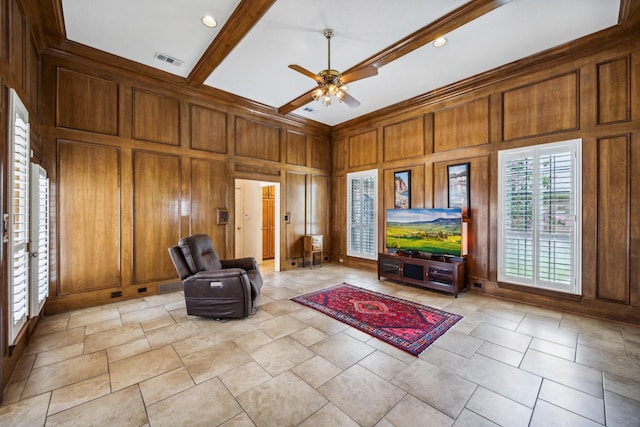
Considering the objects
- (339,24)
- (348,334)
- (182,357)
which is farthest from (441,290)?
(339,24)

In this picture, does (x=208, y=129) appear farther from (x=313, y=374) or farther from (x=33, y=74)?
(x=313, y=374)

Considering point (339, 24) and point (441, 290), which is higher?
point (339, 24)

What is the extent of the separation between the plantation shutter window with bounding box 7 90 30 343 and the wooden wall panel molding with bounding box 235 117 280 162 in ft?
10.4

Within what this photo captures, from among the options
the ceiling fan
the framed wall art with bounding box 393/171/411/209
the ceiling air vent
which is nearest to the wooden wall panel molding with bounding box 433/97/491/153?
the framed wall art with bounding box 393/171/411/209

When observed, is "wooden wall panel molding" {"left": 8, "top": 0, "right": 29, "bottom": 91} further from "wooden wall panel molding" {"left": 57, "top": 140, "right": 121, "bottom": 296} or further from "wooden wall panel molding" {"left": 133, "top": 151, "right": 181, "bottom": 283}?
"wooden wall panel molding" {"left": 133, "top": 151, "right": 181, "bottom": 283}

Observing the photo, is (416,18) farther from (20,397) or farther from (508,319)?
(20,397)

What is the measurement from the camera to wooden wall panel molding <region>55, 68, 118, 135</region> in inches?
145

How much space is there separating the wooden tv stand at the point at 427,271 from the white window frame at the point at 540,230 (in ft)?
2.17

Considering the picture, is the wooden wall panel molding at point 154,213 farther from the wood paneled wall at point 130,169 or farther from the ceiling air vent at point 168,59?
the ceiling air vent at point 168,59

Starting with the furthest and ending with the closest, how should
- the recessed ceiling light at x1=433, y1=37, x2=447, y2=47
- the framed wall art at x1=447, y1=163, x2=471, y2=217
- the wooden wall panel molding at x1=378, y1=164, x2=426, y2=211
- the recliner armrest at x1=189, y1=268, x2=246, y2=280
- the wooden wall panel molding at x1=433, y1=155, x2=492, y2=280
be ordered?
1. the wooden wall panel molding at x1=378, y1=164, x2=426, y2=211
2. the framed wall art at x1=447, y1=163, x2=471, y2=217
3. the wooden wall panel molding at x1=433, y1=155, x2=492, y2=280
4. the recessed ceiling light at x1=433, y1=37, x2=447, y2=47
5. the recliner armrest at x1=189, y1=268, x2=246, y2=280

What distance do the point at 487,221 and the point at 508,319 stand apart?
1597 mm

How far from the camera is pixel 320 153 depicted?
22.8 feet

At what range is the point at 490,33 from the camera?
3314mm

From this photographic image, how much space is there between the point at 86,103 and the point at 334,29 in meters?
3.59
